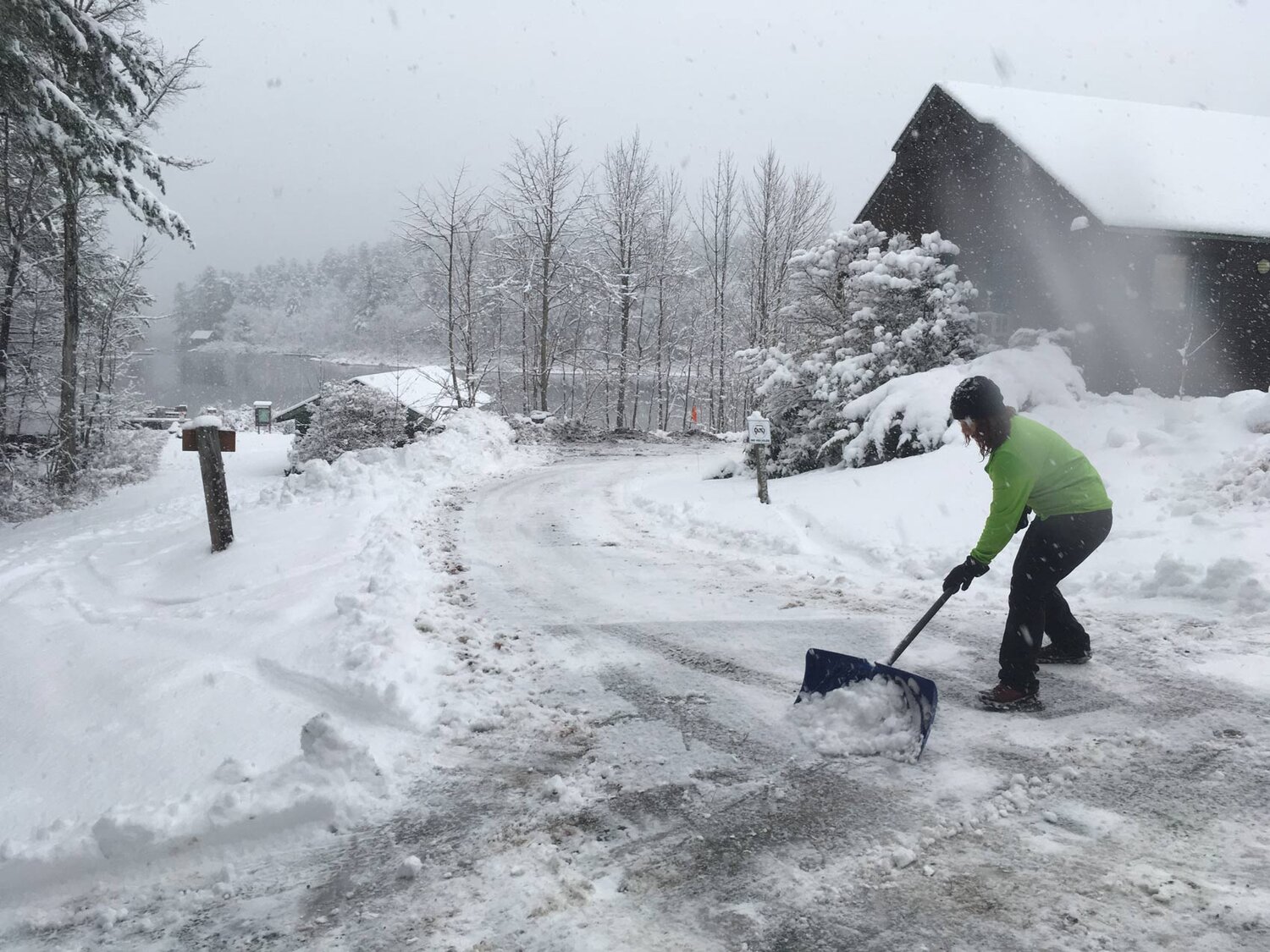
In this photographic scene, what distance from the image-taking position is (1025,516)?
14.0 feet

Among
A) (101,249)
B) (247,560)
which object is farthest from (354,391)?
(247,560)

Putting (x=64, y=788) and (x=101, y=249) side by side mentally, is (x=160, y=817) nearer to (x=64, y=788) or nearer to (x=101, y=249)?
(x=64, y=788)

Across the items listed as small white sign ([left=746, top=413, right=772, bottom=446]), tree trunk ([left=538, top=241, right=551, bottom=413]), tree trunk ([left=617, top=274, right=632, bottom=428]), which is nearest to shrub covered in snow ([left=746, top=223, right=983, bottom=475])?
small white sign ([left=746, top=413, right=772, bottom=446])

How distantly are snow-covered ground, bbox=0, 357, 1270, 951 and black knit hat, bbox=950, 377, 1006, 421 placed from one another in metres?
1.59

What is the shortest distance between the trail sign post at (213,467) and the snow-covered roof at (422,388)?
11.5m

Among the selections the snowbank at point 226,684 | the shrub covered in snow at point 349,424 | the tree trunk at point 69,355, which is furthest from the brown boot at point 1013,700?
the tree trunk at point 69,355

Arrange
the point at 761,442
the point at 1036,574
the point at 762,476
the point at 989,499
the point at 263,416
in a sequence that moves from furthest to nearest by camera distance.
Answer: the point at 263,416 → the point at 761,442 → the point at 762,476 → the point at 989,499 → the point at 1036,574

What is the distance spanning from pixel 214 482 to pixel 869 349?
35.0ft

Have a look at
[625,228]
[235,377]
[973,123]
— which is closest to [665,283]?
[625,228]

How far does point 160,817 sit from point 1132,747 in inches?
173

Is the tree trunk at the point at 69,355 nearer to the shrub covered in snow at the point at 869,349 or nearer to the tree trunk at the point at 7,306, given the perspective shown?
the tree trunk at the point at 7,306

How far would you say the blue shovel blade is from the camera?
3748 mm

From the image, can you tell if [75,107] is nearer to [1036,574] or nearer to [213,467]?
[213,467]

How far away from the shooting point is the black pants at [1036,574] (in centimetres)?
416
